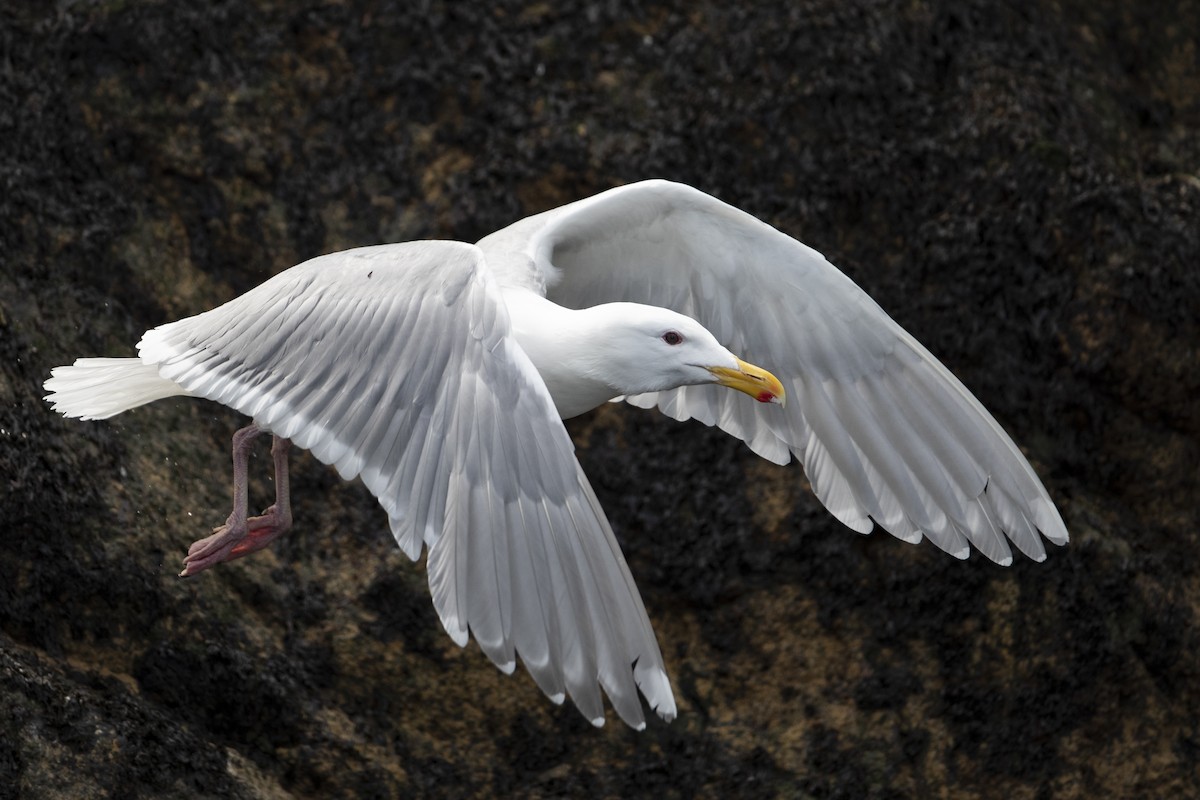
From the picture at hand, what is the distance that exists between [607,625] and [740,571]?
4.71 feet

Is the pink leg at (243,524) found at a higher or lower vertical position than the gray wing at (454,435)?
lower

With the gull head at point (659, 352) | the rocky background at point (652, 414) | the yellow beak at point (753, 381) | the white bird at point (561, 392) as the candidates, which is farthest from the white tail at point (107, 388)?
the yellow beak at point (753, 381)

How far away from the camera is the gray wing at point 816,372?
3777mm

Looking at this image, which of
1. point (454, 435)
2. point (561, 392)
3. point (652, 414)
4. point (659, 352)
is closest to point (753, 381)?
point (659, 352)

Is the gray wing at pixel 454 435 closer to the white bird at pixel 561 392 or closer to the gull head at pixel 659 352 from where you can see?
the white bird at pixel 561 392

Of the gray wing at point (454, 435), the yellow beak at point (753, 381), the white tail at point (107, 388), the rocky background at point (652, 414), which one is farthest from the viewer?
the rocky background at point (652, 414)

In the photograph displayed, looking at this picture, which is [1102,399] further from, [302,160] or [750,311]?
[302,160]

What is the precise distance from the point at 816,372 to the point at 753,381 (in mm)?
724

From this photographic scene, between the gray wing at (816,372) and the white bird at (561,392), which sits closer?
the white bird at (561,392)

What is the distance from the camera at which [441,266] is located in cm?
319

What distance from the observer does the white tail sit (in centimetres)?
351

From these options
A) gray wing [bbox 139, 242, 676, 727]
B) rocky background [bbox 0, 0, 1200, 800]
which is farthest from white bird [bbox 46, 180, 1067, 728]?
rocky background [bbox 0, 0, 1200, 800]

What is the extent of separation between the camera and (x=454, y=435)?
9.82ft

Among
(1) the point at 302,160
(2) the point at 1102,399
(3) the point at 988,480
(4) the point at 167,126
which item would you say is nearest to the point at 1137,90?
(2) the point at 1102,399
